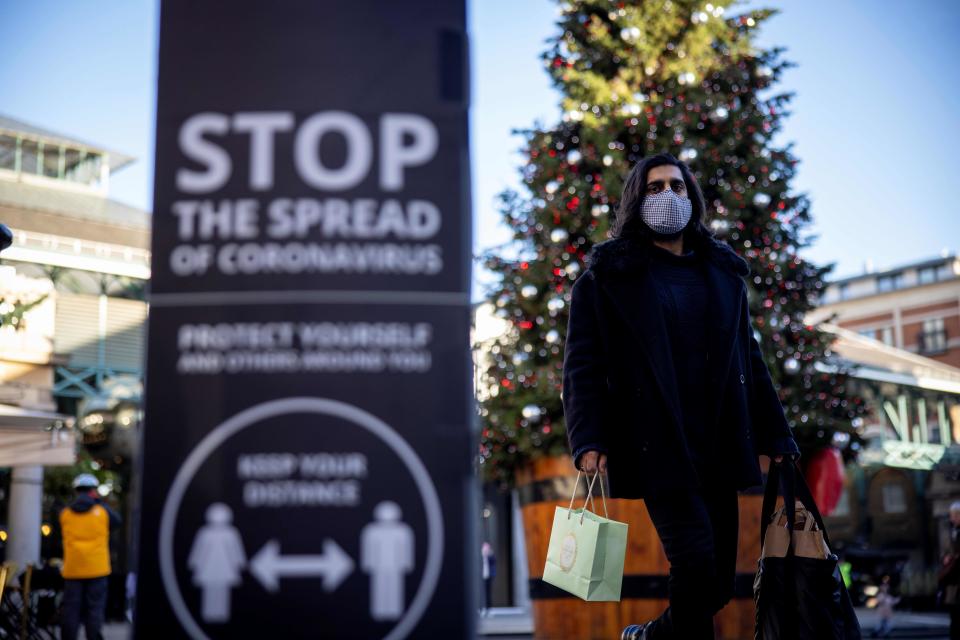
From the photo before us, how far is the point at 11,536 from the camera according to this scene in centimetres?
2795

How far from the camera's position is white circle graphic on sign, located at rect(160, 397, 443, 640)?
2.13m

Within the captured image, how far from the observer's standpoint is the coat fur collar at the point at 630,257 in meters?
4.15

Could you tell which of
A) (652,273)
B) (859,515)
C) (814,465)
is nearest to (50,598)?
(814,465)

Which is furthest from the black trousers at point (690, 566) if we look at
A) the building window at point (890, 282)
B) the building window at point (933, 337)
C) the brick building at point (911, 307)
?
the building window at point (890, 282)

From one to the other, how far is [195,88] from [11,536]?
28.6 meters

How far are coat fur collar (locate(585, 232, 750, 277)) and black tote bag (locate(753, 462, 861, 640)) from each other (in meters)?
0.86

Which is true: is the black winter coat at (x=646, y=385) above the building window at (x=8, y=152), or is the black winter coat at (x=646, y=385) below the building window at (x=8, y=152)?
below

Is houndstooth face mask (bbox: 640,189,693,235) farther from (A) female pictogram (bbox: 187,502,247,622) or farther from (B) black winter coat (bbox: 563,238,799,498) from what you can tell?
(A) female pictogram (bbox: 187,502,247,622)

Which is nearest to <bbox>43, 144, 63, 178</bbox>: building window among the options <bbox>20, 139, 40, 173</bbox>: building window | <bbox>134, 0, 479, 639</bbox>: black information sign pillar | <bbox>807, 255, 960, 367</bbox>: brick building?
<bbox>20, 139, 40, 173</bbox>: building window

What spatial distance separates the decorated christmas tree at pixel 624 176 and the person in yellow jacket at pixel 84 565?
12.0 feet

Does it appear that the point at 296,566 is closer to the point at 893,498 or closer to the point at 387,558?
the point at 387,558

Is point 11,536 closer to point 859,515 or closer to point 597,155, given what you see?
point 597,155

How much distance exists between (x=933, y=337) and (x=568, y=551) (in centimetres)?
6894

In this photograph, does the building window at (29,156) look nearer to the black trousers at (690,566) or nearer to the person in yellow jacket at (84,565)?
the person in yellow jacket at (84,565)
